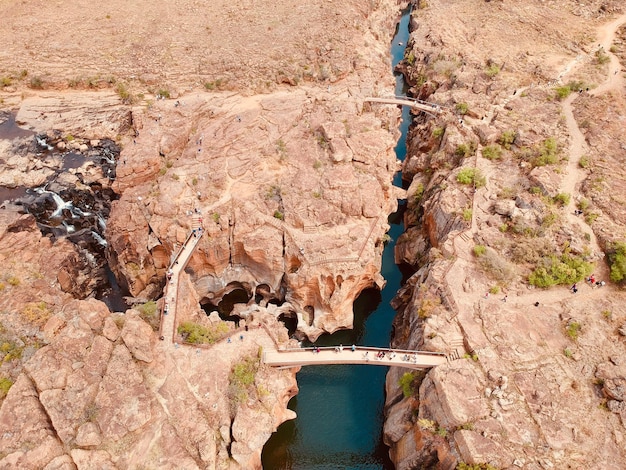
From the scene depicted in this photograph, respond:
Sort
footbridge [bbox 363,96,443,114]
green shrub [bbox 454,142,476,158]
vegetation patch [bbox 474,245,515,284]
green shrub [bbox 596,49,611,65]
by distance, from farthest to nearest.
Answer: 1. green shrub [bbox 596,49,611,65]
2. footbridge [bbox 363,96,443,114]
3. green shrub [bbox 454,142,476,158]
4. vegetation patch [bbox 474,245,515,284]

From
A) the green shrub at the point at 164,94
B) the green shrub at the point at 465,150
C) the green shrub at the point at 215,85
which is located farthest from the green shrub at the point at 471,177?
the green shrub at the point at 164,94

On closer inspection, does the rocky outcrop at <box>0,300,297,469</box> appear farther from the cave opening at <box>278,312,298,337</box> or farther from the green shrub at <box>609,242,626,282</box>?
the green shrub at <box>609,242,626,282</box>

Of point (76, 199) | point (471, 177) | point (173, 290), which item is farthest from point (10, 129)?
point (471, 177)

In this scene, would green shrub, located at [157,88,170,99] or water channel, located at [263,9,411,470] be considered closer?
water channel, located at [263,9,411,470]

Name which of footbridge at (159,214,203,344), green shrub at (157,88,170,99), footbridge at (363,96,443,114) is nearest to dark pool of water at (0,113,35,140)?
green shrub at (157,88,170,99)

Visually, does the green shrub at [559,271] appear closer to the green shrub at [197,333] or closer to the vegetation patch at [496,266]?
the vegetation patch at [496,266]
